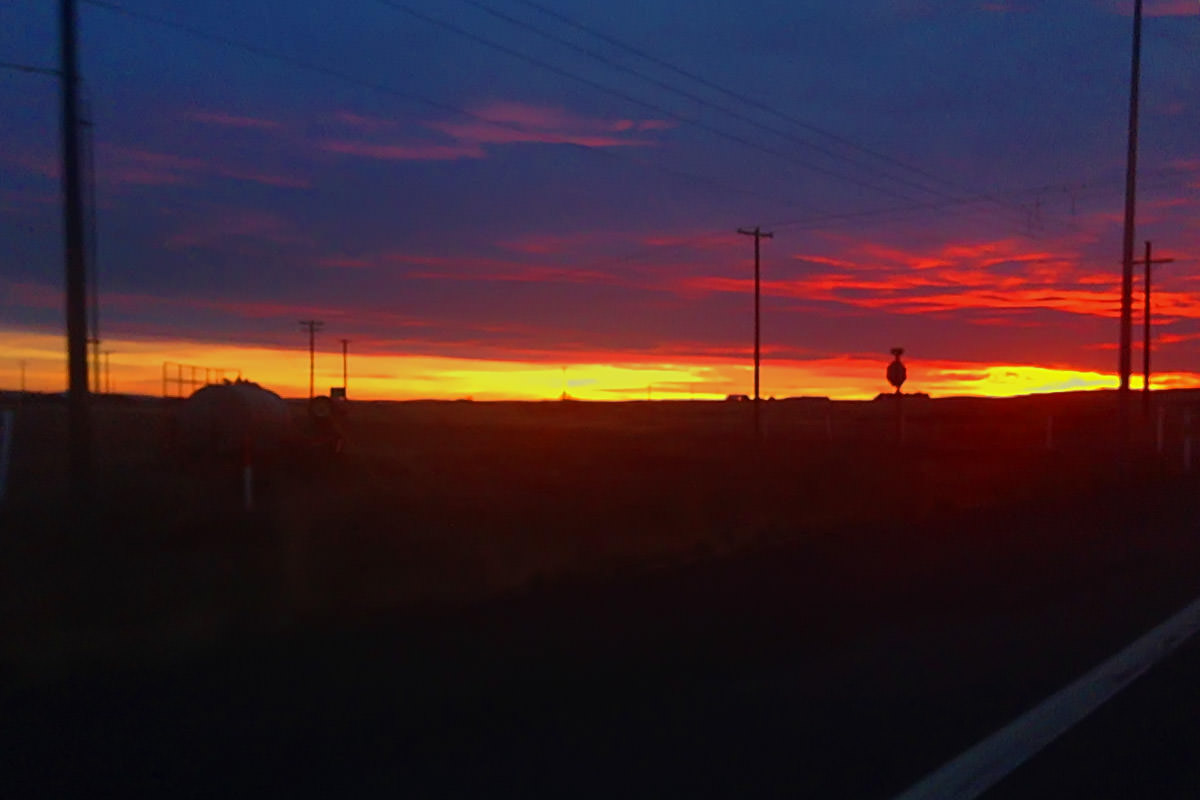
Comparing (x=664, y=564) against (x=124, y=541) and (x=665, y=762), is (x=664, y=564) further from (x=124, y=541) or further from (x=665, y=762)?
(x=665, y=762)

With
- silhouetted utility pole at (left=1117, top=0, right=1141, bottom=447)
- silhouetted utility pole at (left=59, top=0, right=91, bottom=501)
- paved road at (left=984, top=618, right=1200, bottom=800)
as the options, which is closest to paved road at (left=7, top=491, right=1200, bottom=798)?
paved road at (left=984, top=618, right=1200, bottom=800)

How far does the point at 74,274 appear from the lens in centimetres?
1667

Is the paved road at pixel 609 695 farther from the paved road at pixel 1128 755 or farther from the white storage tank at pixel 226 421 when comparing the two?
the white storage tank at pixel 226 421

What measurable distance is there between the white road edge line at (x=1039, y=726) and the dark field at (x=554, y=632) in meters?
0.18

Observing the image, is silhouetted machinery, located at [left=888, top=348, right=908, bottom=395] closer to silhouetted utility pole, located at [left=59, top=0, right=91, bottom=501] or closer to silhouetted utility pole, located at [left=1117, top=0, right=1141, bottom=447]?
silhouetted utility pole, located at [left=1117, top=0, right=1141, bottom=447]

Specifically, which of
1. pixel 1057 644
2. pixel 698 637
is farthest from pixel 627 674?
pixel 1057 644

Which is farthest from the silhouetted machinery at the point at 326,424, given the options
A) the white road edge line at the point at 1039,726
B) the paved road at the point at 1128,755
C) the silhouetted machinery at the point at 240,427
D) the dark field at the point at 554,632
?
the paved road at the point at 1128,755

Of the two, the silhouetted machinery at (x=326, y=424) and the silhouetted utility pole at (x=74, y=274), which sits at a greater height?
the silhouetted utility pole at (x=74, y=274)

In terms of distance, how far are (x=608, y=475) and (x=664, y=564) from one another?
21.1m

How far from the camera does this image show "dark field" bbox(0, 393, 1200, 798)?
8.23m

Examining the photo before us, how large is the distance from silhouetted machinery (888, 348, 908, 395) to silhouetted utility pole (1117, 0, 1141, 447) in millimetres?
5859

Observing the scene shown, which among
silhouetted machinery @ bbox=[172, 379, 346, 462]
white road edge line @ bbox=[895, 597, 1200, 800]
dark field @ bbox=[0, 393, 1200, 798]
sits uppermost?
silhouetted machinery @ bbox=[172, 379, 346, 462]

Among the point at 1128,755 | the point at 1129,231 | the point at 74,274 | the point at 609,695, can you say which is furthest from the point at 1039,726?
the point at 1129,231

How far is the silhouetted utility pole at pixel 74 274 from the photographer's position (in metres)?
16.1
